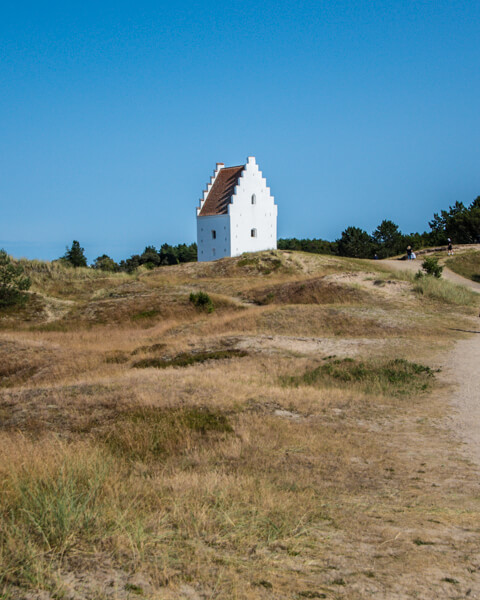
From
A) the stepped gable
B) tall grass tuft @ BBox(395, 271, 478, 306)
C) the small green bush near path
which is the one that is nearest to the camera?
the small green bush near path

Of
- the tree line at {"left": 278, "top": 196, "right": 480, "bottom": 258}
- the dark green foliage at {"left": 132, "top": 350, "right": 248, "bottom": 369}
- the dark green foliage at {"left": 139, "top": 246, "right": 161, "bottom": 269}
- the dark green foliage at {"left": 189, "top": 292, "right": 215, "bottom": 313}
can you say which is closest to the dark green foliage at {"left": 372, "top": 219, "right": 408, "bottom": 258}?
the tree line at {"left": 278, "top": 196, "right": 480, "bottom": 258}

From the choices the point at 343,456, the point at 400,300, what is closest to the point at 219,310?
the point at 400,300

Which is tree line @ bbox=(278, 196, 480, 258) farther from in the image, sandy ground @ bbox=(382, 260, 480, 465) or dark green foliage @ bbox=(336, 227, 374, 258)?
sandy ground @ bbox=(382, 260, 480, 465)

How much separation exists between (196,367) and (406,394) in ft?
21.7

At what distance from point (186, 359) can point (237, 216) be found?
41.4 meters

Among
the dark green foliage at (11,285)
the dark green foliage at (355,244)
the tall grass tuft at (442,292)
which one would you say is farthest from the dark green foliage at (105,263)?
the tall grass tuft at (442,292)

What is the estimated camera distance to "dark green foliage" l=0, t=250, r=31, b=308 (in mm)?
35281

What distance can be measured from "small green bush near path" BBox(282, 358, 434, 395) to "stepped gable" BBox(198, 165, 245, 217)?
143 ft

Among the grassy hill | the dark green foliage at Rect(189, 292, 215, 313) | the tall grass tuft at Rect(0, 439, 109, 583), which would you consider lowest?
the grassy hill

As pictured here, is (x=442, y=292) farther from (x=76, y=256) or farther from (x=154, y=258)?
(x=154, y=258)

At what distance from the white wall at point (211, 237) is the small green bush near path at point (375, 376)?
42.6m

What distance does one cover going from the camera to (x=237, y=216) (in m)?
59.1

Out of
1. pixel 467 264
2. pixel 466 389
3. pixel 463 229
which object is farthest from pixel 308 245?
pixel 466 389

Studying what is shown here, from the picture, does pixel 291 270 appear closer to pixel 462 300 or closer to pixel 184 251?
pixel 462 300
